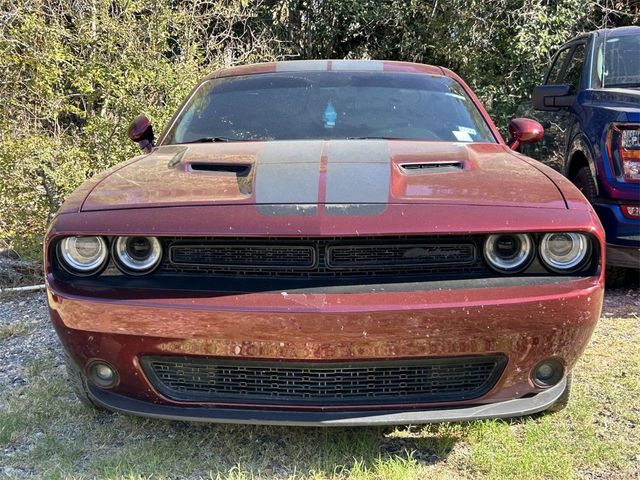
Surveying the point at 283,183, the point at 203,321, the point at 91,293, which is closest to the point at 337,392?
the point at 203,321

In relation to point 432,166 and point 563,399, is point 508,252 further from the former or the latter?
point 563,399

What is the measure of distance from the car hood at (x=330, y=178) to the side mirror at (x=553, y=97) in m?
1.98

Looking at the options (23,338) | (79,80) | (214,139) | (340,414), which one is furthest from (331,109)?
(79,80)

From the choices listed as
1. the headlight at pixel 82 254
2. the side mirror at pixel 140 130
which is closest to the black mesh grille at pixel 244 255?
the headlight at pixel 82 254

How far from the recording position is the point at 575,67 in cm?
498

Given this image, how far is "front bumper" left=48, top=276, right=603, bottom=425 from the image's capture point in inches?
75.4

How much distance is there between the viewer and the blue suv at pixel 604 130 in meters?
3.58

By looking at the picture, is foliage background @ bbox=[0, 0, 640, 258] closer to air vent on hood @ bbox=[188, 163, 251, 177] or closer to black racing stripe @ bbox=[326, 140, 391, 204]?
air vent on hood @ bbox=[188, 163, 251, 177]

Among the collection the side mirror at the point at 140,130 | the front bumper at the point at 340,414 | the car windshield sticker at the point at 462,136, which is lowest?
the front bumper at the point at 340,414

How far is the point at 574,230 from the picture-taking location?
197 centimetres

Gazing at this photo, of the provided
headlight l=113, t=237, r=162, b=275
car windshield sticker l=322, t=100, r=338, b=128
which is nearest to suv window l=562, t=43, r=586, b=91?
car windshield sticker l=322, t=100, r=338, b=128

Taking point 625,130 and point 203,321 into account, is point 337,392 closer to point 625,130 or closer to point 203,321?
point 203,321

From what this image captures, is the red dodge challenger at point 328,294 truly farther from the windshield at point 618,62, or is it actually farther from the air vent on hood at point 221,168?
the windshield at point 618,62

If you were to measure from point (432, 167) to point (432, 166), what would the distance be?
0.02 m
